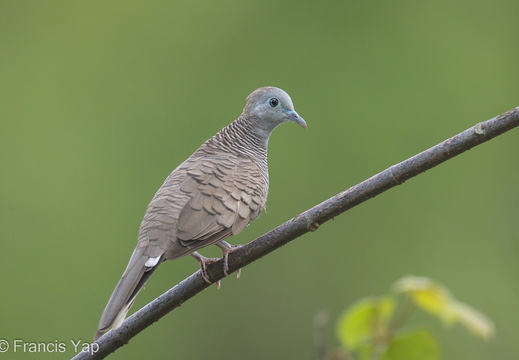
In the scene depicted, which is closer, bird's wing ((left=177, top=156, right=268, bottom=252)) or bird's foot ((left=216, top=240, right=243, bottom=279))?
bird's foot ((left=216, top=240, right=243, bottom=279))

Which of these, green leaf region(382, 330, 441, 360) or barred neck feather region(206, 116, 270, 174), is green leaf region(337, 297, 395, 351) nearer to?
green leaf region(382, 330, 441, 360)

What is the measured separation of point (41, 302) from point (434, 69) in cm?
461

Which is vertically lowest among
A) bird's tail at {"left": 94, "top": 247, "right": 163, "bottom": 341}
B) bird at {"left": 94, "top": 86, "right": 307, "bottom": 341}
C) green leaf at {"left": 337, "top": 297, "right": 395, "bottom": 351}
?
green leaf at {"left": 337, "top": 297, "right": 395, "bottom": 351}

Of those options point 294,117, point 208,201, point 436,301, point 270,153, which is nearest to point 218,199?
point 208,201

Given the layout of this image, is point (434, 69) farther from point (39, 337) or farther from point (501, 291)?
point (39, 337)

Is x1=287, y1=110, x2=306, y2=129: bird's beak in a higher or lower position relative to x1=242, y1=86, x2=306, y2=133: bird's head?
lower

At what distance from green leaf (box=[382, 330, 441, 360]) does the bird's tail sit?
0.90 metres

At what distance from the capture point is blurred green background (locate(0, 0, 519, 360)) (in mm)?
7605

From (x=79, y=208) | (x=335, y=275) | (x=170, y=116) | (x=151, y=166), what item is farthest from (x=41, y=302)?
(x=335, y=275)

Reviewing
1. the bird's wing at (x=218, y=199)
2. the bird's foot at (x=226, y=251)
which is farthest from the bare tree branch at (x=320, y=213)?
the bird's wing at (x=218, y=199)

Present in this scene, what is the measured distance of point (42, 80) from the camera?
27.1 feet

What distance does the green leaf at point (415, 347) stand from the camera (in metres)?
2.66

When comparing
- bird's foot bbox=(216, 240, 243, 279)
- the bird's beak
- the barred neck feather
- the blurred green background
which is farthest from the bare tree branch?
the blurred green background

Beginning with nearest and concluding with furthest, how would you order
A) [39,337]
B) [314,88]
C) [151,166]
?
[39,337] < [151,166] < [314,88]
